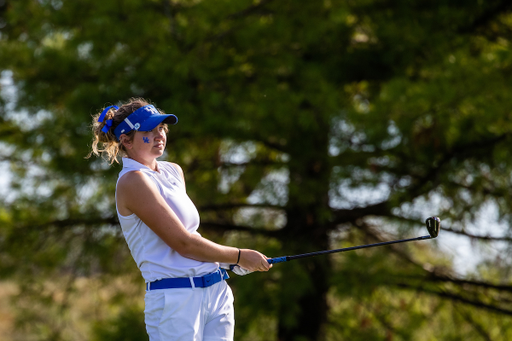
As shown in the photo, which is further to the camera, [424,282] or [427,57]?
[424,282]

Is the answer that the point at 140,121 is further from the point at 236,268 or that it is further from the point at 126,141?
the point at 236,268

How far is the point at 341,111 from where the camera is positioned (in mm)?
4652

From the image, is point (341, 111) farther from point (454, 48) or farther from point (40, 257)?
point (40, 257)

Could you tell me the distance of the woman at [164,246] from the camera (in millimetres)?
1902

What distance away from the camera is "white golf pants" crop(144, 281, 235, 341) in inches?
75.0

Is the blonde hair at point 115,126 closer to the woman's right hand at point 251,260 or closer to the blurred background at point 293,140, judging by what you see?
the woman's right hand at point 251,260

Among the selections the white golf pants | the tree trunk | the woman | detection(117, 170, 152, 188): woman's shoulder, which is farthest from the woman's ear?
the tree trunk

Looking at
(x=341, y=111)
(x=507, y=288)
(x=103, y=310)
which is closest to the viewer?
(x=341, y=111)

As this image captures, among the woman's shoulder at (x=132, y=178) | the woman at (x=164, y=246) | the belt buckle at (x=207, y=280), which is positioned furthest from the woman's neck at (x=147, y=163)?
the belt buckle at (x=207, y=280)

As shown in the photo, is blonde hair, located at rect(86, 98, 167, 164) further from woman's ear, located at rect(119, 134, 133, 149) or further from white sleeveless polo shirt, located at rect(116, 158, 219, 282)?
white sleeveless polo shirt, located at rect(116, 158, 219, 282)

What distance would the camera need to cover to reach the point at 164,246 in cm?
196

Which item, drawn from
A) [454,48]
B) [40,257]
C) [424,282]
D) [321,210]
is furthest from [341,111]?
[40,257]

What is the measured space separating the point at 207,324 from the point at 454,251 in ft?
15.4

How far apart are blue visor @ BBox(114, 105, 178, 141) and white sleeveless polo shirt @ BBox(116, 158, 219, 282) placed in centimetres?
12
